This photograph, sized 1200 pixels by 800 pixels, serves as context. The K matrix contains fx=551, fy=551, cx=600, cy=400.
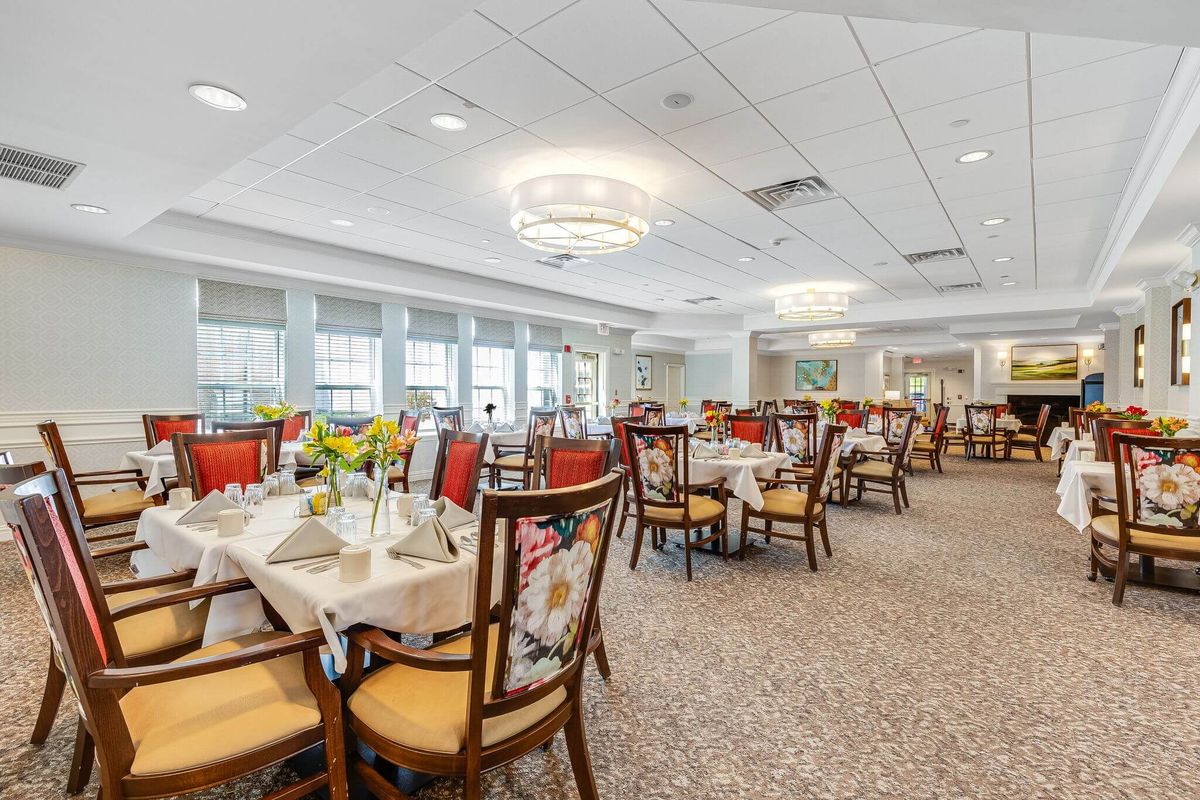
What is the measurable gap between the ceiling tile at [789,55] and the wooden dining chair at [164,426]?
493cm

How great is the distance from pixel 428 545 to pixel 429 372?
6.90 meters

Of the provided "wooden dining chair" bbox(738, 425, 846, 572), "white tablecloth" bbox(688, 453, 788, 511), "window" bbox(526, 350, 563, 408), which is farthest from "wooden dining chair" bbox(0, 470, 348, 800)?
"window" bbox(526, 350, 563, 408)

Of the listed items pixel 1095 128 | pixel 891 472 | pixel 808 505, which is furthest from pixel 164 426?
pixel 1095 128

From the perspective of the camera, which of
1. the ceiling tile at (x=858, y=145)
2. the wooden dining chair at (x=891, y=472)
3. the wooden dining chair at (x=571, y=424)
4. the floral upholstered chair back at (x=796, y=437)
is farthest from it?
the wooden dining chair at (x=571, y=424)

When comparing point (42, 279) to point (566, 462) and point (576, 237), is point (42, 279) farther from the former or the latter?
point (566, 462)

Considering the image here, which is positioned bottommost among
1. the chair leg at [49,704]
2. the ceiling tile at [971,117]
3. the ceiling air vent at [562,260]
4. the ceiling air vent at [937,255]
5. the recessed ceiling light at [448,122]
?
the chair leg at [49,704]

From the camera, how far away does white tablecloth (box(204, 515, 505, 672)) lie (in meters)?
1.45

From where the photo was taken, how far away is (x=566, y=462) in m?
2.56

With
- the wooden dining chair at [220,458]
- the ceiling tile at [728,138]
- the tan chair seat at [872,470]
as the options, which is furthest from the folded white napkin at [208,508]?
the tan chair seat at [872,470]

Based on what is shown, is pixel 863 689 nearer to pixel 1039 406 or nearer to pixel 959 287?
pixel 959 287

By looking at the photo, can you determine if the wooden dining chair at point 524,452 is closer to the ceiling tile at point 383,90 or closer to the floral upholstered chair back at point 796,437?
the floral upholstered chair back at point 796,437

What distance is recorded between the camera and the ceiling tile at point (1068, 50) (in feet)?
7.80

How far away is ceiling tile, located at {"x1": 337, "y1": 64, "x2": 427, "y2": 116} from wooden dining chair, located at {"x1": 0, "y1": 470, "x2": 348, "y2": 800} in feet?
7.14

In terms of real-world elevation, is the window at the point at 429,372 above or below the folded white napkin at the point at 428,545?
above
